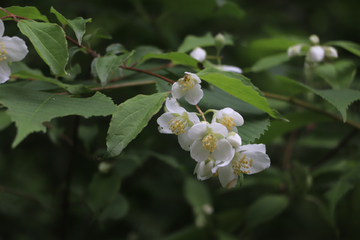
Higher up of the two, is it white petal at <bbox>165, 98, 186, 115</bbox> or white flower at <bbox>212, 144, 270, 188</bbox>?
white petal at <bbox>165, 98, 186, 115</bbox>

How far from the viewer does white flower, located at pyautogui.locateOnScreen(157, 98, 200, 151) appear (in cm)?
87

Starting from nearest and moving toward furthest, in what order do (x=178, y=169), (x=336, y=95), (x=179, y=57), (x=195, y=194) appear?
(x=179, y=57)
(x=336, y=95)
(x=195, y=194)
(x=178, y=169)

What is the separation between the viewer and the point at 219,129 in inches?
31.8

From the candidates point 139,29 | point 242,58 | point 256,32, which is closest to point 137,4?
point 139,29

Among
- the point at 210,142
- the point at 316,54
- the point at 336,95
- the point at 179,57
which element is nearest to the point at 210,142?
the point at 210,142

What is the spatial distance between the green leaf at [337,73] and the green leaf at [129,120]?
1.02 metres

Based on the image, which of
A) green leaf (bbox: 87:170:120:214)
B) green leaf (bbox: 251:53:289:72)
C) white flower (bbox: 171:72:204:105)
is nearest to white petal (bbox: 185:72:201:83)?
white flower (bbox: 171:72:204:105)

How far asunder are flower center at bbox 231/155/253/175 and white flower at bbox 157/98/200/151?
149 millimetres

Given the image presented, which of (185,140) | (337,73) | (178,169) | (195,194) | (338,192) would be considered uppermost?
(185,140)

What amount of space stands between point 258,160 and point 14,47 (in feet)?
2.86

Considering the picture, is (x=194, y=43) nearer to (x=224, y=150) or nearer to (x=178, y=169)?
(x=224, y=150)

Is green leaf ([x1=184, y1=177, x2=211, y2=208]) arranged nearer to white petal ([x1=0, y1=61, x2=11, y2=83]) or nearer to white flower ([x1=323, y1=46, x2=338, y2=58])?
white flower ([x1=323, y1=46, x2=338, y2=58])

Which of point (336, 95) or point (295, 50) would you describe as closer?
point (336, 95)

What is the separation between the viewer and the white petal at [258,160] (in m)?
0.87
